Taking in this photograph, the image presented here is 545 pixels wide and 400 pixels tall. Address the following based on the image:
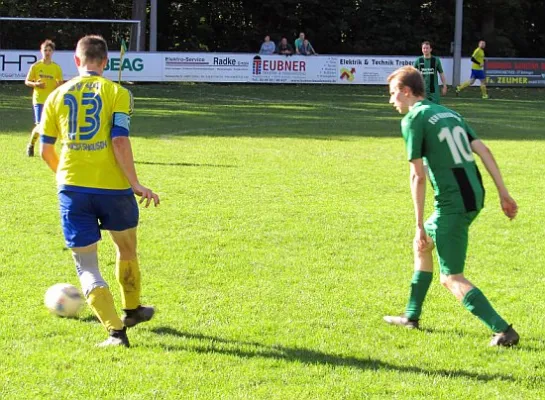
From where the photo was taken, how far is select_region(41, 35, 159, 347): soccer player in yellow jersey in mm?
5359

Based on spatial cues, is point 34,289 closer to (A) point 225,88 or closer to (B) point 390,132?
(B) point 390,132

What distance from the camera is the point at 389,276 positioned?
7.36 meters

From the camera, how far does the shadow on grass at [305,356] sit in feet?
16.8

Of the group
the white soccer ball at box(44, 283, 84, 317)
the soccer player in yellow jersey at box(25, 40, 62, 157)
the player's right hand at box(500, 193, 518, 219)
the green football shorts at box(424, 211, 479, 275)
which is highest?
Result: the soccer player in yellow jersey at box(25, 40, 62, 157)

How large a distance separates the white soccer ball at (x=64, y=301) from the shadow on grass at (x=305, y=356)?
2.17ft

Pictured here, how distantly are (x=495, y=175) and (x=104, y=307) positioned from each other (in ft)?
7.72

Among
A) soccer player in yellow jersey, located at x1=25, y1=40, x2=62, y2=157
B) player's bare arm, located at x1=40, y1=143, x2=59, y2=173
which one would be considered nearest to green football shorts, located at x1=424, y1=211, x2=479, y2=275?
player's bare arm, located at x1=40, y1=143, x2=59, y2=173

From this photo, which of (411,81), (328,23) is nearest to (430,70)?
(411,81)

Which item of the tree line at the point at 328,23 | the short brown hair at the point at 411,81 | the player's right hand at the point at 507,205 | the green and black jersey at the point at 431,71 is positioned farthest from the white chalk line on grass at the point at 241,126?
the tree line at the point at 328,23

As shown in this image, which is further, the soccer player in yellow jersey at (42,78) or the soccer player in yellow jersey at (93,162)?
the soccer player in yellow jersey at (42,78)

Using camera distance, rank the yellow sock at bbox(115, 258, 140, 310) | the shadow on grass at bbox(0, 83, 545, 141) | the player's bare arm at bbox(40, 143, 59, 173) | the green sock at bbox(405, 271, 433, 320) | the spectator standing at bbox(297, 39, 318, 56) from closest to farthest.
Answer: the player's bare arm at bbox(40, 143, 59, 173) → the yellow sock at bbox(115, 258, 140, 310) → the green sock at bbox(405, 271, 433, 320) → the shadow on grass at bbox(0, 83, 545, 141) → the spectator standing at bbox(297, 39, 318, 56)

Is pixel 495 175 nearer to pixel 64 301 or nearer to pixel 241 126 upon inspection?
pixel 64 301

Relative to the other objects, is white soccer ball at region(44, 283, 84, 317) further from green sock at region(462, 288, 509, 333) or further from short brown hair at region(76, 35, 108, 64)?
green sock at region(462, 288, 509, 333)

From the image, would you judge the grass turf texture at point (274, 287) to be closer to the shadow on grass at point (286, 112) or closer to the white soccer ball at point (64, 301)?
the white soccer ball at point (64, 301)
